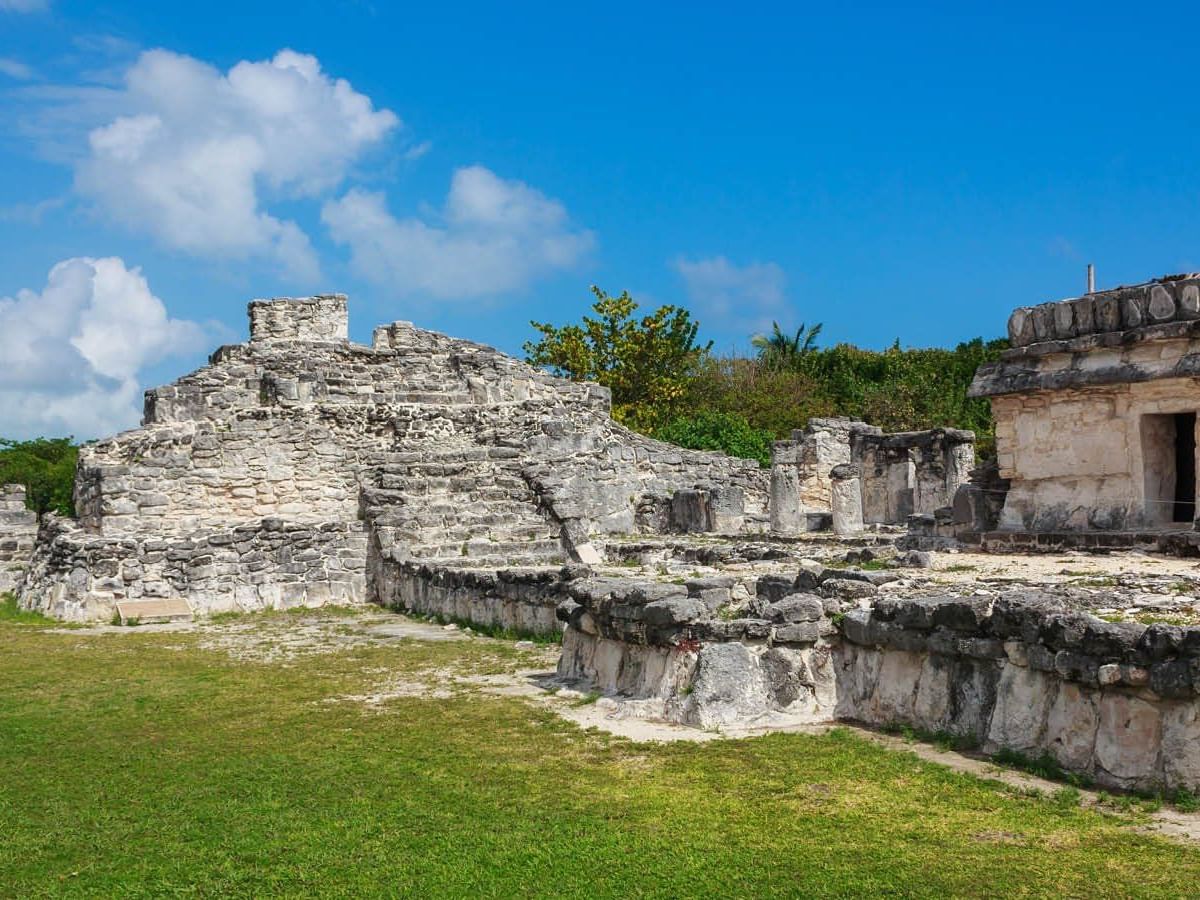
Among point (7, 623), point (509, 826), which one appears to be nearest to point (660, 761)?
point (509, 826)

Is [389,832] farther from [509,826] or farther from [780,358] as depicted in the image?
[780,358]

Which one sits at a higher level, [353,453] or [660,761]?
[353,453]

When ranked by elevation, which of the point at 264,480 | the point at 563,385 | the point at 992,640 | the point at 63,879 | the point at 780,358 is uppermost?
the point at 780,358

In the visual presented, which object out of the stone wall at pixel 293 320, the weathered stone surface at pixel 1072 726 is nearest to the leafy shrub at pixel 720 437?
the stone wall at pixel 293 320

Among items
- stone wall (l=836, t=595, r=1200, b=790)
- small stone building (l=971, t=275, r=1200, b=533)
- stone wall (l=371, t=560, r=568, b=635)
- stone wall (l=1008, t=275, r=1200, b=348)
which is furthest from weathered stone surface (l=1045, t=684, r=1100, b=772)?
stone wall (l=371, t=560, r=568, b=635)

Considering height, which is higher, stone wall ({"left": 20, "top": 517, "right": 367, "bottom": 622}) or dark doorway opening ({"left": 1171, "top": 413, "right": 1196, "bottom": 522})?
dark doorway opening ({"left": 1171, "top": 413, "right": 1196, "bottom": 522})

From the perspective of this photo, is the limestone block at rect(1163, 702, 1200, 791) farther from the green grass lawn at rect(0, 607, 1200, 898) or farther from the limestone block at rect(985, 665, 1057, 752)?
the limestone block at rect(985, 665, 1057, 752)

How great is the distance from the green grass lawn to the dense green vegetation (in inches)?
882

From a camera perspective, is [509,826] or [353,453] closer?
[509,826]

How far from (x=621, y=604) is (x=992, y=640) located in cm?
271

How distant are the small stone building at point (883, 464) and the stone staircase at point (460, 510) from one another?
379cm

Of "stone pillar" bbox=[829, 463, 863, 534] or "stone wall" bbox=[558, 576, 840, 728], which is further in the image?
"stone pillar" bbox=[829, 463, 863, 534]

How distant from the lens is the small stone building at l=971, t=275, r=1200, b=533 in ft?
30.5

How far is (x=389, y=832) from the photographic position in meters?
5.20
